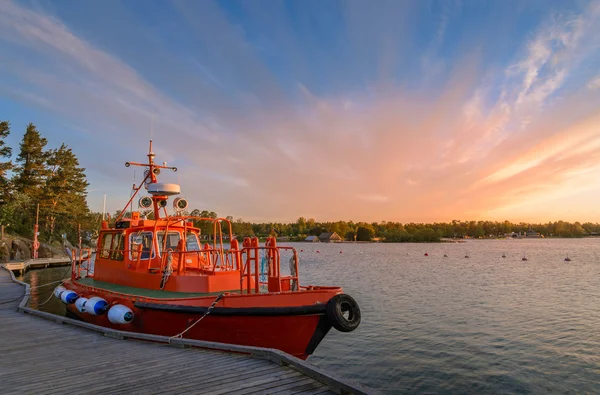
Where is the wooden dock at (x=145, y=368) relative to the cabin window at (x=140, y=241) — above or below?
below

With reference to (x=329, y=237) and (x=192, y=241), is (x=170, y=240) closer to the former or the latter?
(x=192, y=241)

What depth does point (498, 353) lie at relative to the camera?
11477mm

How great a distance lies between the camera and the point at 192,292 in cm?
977

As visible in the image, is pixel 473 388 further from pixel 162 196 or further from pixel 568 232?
pixel 568 232

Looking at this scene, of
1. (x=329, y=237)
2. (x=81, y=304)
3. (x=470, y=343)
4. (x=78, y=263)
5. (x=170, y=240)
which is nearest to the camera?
(x=81, y=304)

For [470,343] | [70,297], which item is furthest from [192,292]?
[470,343]

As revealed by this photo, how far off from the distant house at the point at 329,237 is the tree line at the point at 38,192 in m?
121

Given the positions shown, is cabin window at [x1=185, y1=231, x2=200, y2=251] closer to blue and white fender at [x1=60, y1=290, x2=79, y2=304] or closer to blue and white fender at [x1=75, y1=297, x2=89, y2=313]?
blue and white fender at [x1=75, y1=297, x2=89, y2=313]

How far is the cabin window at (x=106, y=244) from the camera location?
42.1ft

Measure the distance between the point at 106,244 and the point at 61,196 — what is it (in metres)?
46.2

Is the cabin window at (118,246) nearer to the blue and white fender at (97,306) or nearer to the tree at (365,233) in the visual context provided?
the blue and white fender at (97,306)

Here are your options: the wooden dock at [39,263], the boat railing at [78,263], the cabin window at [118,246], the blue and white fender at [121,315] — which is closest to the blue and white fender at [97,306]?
the blue and white fender at [121,315]

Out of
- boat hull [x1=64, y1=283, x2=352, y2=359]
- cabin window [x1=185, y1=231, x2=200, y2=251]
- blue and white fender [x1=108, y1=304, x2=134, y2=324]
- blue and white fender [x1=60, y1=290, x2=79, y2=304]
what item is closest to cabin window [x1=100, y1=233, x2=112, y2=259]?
blue and white fender [x1=60, y1=290, x2=79, y2=304]

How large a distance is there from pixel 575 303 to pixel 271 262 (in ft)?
60.7
